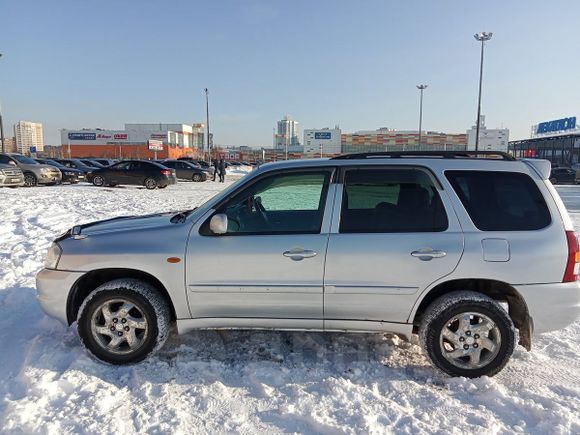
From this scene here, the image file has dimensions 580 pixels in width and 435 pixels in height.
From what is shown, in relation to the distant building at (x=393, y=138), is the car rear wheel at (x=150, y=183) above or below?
below

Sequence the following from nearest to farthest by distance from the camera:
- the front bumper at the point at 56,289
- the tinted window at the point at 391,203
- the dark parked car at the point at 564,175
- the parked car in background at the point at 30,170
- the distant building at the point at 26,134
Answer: the tinted window at the point at 391,203 → the front bumper at the point at 56,289 → the parked car in background at the point at 30,170 → the dark parked car at the point at 564,175 → the distant building at the point at 26,134

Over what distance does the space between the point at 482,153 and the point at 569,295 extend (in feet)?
4.28

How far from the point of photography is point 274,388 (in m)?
3.03

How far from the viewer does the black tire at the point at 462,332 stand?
3.11m

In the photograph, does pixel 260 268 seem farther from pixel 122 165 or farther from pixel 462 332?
pixel 122 165

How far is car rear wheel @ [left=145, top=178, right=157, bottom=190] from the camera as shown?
21.0m

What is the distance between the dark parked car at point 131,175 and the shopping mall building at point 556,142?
5091 centimetres

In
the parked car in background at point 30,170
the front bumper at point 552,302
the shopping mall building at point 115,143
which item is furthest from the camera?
the shopping mall building at point 115,143

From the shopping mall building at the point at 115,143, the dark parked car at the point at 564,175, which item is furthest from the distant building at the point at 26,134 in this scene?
the dark parked car at the point at 564,175

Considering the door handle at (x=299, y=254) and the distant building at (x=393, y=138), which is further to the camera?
the distant building at (x=393, y=138)

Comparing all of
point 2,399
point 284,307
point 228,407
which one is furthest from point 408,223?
point 2,399

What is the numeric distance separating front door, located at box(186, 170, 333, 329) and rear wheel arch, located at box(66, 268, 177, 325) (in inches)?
11.8

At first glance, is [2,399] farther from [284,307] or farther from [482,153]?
[482,153]

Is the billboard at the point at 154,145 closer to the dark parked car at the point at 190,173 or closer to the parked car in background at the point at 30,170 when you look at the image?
the dark parked car at the point at 190,173
